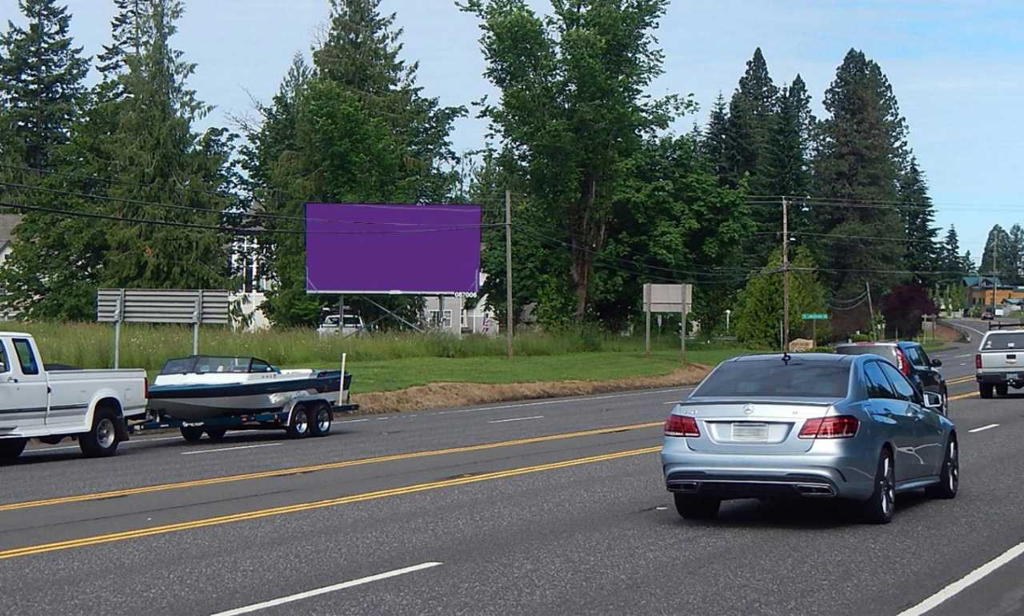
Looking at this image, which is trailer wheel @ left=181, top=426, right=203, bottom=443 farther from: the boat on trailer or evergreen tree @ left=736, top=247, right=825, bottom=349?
evergreen tree @ left=736, top=247, right=825, bottom=349

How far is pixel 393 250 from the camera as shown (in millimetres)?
57250

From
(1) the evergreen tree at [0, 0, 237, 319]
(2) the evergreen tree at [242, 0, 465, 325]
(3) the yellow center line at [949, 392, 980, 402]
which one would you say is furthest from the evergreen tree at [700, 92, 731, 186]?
(3) the yellow center line at [949, 392, 980, 402]

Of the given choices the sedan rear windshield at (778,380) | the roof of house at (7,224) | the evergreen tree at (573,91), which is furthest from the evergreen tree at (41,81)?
the sedan rear windshield at (778,380)

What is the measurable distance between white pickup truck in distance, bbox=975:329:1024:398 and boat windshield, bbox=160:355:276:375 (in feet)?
64.7

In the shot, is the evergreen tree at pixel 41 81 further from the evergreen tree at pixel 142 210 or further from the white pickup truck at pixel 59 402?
the white pickup truck at pixel 59 402

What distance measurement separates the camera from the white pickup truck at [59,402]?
63.7 feet

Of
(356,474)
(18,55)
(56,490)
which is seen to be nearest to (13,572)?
(56,490)

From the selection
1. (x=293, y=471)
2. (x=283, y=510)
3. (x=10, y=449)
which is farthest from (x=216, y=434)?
(x=283, y=510)

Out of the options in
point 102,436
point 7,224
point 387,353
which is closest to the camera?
point 102,436

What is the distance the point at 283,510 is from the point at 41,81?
84447mm

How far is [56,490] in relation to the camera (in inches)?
623

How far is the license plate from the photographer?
11922 millimetres

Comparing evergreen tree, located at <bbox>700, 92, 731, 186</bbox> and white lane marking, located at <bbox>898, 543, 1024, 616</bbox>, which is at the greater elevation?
evergreen tree, located at <bbox>700, 92, 731, 186</bbox>

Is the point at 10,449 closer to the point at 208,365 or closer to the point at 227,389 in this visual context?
the point at 227,389
